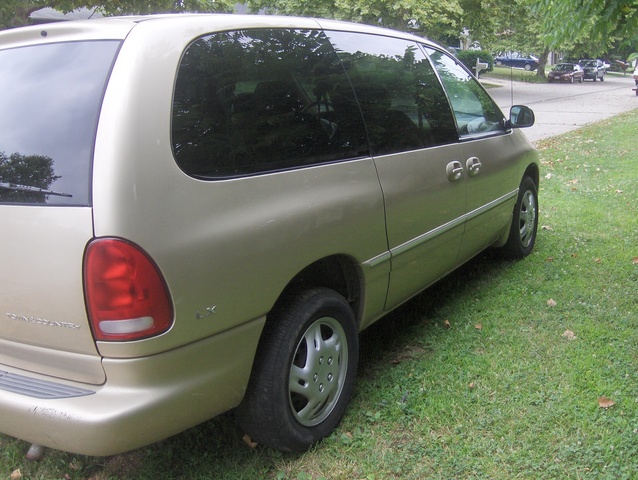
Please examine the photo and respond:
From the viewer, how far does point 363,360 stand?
358cm

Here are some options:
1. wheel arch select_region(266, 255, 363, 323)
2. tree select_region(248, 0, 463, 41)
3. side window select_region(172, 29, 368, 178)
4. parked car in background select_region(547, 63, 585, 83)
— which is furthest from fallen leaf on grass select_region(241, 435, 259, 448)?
parked car in background select_region(547, 63, 585, 83)

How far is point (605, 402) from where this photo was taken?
9.77 feet

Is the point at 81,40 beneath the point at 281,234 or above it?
above

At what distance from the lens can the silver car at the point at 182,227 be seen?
1.98 m

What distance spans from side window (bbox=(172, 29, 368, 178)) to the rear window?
292 millimetres

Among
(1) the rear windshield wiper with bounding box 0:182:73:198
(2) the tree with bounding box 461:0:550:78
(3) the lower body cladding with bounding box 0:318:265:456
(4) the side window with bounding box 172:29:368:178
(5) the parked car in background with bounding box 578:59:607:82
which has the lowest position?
(5) the parked car in background with bounding box 578:59:607:82

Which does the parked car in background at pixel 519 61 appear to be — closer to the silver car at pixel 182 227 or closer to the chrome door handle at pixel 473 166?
the chrome door handle at pixel 473 166

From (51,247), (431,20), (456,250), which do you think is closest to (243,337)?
(51,247)

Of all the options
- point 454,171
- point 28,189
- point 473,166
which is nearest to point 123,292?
point 28,189

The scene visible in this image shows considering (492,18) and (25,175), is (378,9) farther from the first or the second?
(25,175)

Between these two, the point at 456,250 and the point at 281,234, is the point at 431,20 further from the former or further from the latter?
the point at 281,234

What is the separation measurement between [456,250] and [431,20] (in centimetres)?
2282

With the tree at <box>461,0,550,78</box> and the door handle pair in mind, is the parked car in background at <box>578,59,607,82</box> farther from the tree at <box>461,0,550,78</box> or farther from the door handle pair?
the door handle pair

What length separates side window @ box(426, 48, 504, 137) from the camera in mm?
3992
